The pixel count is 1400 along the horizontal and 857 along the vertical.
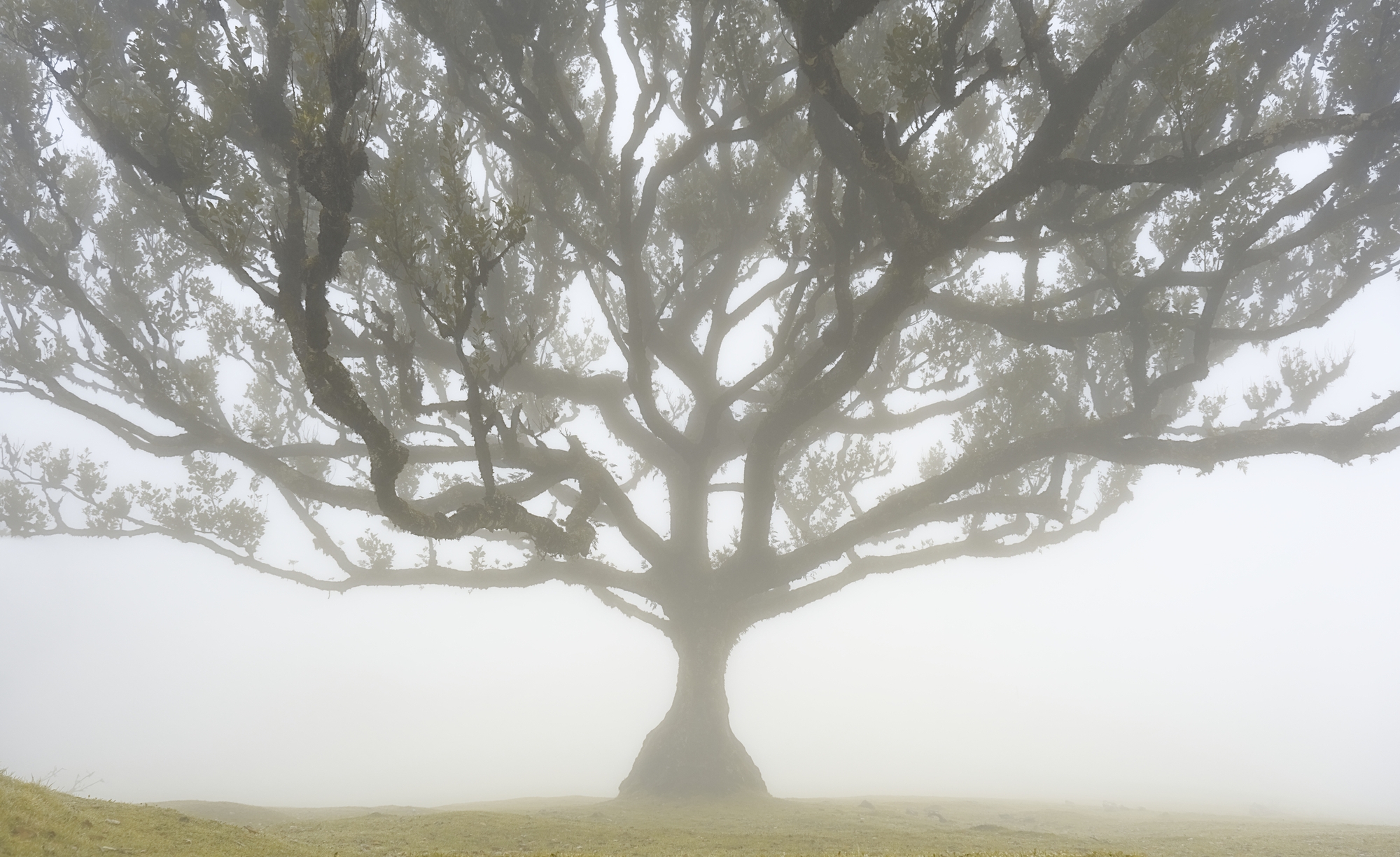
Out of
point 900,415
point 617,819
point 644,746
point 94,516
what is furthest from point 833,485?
point 94,516

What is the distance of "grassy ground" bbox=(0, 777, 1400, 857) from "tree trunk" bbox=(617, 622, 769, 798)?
1.20 m

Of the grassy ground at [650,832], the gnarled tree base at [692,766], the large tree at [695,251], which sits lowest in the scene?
the grassy ground at [650,832]

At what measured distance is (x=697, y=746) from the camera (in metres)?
16.5

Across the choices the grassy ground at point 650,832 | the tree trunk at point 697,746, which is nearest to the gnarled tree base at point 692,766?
the tree trunk at point 697,746

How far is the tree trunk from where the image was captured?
52.3ft

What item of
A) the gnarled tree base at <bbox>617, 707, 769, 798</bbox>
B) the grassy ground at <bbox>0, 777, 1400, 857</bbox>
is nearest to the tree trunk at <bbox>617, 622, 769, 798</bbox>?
the gnarled tree base at <bbox>617, 707, 769, 798</bbox>

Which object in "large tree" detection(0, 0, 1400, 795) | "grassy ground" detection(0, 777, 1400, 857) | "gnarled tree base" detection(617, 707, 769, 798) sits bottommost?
"grassy ground" detection(0, 777, 1400, 857)

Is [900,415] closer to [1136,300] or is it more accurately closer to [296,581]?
[1136,300]

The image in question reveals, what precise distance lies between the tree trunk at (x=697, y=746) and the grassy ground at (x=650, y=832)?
120cm

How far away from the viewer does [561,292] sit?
18.8 meters

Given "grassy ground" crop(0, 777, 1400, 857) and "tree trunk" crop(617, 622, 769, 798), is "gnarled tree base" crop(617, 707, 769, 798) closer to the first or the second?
"tree trunk" crop(617, 622, 769, 798)

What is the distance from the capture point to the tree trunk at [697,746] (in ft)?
52.3

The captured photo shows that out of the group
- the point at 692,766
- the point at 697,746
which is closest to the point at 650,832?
the point at 692,766

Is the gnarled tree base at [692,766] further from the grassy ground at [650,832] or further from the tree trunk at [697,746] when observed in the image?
the grassy ground at [650,832]
